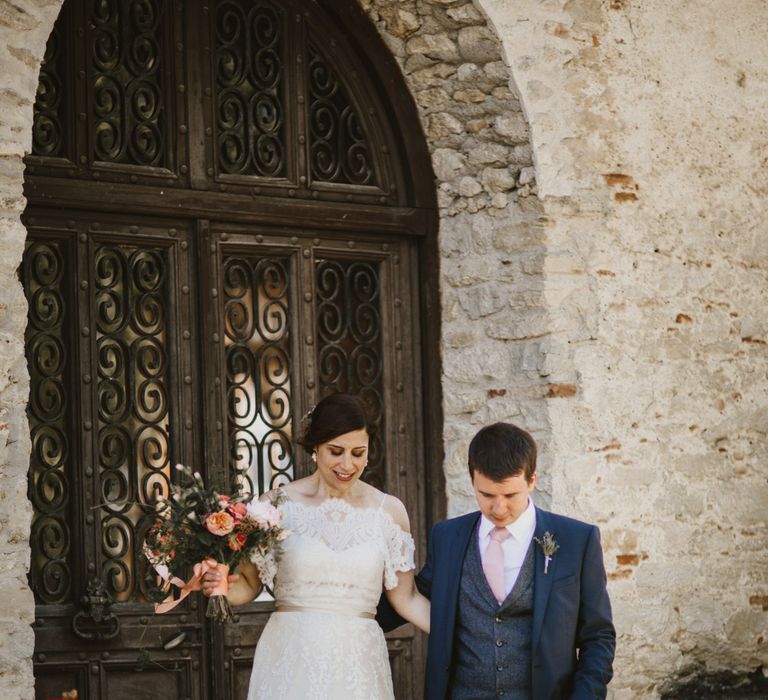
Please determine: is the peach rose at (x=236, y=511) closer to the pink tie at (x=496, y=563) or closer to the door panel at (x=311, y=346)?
the pink tie at (x=496, y=563)

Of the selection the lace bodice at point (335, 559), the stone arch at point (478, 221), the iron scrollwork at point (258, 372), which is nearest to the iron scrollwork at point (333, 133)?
the stone arch at point (478, 221)

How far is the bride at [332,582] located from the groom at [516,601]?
0.55 meters

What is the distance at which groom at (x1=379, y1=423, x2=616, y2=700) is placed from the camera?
14.6ft

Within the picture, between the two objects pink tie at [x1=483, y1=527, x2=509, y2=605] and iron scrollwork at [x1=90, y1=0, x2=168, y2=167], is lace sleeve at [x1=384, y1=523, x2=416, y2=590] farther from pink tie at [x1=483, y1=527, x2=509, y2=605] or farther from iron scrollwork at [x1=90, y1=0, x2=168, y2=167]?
iron scrollwork at [x1=90, y1=0, x2=168, y2=167]

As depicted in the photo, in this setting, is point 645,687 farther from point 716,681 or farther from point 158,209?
point 158,209

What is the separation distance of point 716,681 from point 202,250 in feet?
10.9

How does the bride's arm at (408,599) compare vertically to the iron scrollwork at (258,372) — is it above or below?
below

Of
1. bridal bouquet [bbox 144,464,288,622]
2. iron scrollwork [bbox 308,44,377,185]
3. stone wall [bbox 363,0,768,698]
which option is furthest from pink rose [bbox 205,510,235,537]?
iron scrollwork [bbox 308,44,377,185]

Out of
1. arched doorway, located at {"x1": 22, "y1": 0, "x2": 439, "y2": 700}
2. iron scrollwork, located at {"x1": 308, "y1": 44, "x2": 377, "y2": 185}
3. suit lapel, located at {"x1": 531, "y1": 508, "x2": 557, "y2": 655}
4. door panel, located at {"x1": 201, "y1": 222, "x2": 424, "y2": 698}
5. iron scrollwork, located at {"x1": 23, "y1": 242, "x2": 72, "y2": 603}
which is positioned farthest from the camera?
iron scrollwork, located at {"x1": 308, "y1": 44, "x2": 377, "y2": 185}

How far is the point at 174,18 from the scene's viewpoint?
6496 mm

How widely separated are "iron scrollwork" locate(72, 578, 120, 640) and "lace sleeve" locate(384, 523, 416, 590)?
1.42 m

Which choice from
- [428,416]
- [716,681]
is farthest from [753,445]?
[428,416]

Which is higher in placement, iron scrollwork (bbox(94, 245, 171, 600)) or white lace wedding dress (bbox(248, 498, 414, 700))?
iron scrollwork (bbox(94, 245, 171, 600))

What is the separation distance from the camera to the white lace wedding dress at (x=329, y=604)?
506 centimetres
